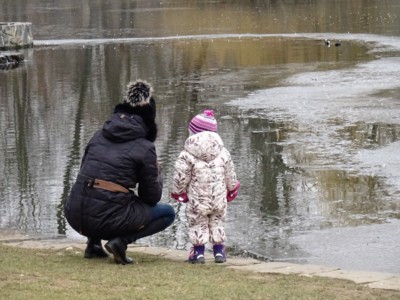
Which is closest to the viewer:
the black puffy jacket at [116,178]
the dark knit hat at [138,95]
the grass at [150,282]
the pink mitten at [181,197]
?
the grass at [150,282]

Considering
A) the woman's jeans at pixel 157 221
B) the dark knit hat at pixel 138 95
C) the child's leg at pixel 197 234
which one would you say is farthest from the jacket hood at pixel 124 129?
the child's leg at pixel 197 234

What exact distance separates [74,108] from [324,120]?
498 centimetres

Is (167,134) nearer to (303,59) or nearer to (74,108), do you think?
(74,108)

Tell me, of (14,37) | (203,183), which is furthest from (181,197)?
(14,37)

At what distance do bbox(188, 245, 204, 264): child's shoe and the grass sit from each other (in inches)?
3.6

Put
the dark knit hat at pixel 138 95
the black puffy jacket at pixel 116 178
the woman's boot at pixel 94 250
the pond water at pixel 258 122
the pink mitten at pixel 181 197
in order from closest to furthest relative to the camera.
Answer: the black puffy jacket at pixel 116 178 → the dark knit hat at pixel 138 95 → the woman's boot at pixel 94 250 → the pink mitten at pixel 181 197 → the pond water at pixel 258 122

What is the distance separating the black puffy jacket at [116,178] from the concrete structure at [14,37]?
25.9 m

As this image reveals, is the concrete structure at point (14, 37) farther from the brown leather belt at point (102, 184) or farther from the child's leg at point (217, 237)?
the brown leather belt at point (102, 184)

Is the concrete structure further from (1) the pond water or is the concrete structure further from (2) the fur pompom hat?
(2) the fur pompom hat

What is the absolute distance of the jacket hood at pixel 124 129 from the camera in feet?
25.1

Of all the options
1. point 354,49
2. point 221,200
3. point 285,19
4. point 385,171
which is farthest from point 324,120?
point 285,19

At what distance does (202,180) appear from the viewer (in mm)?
7996

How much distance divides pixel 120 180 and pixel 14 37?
2648cm

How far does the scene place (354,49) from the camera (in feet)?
92.7
